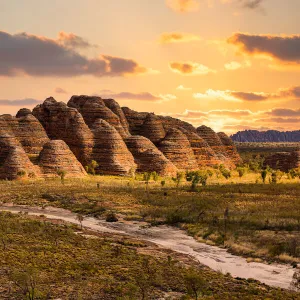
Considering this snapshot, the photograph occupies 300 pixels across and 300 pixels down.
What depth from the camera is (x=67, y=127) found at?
9106 cm

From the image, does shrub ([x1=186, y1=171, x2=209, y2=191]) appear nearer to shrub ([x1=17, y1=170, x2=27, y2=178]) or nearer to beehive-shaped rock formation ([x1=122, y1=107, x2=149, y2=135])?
shrub ([x1=17, y1=170, x2=27, y2=178])

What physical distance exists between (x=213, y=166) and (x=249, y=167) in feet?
39.4

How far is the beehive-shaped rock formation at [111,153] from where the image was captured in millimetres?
84344

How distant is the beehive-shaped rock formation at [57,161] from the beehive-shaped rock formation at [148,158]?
13618mm

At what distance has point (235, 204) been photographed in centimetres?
Result: 4816

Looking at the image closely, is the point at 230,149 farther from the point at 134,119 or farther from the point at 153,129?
the point at 134,119

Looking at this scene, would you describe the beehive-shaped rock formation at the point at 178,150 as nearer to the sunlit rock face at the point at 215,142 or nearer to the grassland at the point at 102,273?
the sunlit rock face at the point at 215,142

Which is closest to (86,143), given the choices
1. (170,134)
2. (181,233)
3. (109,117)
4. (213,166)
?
(109,117)

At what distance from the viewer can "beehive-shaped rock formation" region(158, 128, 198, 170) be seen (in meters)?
95.9

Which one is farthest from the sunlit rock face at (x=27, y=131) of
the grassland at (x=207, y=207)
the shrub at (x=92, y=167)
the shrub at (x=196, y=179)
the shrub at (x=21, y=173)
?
the shrub at (x=196, y=179)

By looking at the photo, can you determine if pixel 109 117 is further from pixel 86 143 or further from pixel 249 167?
pixel 249 167

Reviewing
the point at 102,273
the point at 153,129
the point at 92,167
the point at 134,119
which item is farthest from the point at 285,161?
the point at 102,273

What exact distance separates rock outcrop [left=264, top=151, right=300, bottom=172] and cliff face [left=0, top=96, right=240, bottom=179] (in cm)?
1310

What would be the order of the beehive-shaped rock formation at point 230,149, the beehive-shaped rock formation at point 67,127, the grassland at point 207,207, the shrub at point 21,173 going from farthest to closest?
the beehive-shaped rock formation at point 230,149 → the beehive-shaped rock formation at point 67,127 → the shrub at point 21,173 → the grassland at point 207,207
